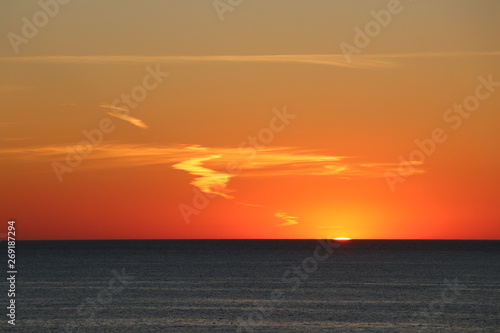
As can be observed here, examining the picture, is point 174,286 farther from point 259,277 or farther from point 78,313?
point 78,313

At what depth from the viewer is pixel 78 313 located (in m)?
26.3

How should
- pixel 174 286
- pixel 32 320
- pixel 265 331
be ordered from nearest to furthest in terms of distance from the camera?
pixel 265 331 → pixel 32 320 → pixel 174 286

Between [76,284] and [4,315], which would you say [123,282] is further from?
[4,315]

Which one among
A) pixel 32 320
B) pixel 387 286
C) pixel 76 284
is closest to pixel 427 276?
pixel 387 286

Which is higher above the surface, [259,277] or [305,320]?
[259,277]

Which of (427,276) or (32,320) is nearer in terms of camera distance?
(32,320)

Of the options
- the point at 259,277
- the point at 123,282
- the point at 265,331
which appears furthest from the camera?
the point at 259,277

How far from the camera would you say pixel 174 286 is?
38344 mm

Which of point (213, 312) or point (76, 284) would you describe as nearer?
point (213, 312)

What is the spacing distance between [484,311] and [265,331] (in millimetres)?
10191

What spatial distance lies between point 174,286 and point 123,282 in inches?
164

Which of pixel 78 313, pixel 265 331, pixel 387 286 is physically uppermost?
pixel 387 286

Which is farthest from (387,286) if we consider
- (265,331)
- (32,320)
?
(32,320)

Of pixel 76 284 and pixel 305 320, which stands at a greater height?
pixel 76 284
